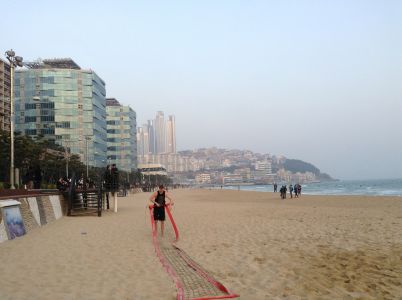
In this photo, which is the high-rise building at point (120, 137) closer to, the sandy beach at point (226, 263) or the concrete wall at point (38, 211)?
the concrete wall at point (38, 211)

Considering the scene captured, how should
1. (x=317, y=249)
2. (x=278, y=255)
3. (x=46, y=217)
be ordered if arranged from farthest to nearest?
(x=46, y=217) → (x=317, y=249) → (x=278, y=255)

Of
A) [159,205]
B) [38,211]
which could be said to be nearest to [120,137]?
[38,211]

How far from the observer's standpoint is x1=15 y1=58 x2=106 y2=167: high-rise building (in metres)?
102

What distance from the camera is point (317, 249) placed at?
10062mm

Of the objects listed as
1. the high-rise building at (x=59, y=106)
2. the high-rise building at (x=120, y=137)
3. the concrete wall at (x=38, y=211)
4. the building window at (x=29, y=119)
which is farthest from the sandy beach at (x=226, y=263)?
the high-rise building at (x=120, y=137)

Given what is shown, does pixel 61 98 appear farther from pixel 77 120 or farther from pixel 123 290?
pixel 123 290

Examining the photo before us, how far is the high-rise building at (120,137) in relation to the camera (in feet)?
449

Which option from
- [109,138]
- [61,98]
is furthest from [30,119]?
[109,138]

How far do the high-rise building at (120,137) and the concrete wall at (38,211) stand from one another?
4559 inches

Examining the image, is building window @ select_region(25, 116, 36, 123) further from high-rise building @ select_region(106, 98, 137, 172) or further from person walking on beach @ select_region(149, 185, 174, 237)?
person walking on beach @ select_region(149, 185, 174, 237)

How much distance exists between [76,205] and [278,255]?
1567 cm

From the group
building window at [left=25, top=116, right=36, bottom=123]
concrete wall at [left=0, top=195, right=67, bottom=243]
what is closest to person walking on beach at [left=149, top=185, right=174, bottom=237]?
concrete wall at [left=0, top=195, right=67, bottom=243]

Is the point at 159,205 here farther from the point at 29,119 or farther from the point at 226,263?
the point at 29,119

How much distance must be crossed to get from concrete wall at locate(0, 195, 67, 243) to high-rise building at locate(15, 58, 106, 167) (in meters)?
84.3
